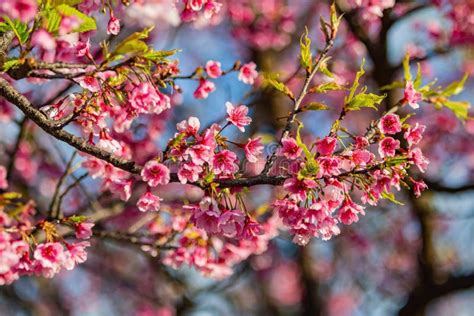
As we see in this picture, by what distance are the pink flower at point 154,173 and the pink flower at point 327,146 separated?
2.12ft

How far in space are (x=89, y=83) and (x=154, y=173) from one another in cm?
50

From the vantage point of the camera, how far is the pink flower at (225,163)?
7.64 feet

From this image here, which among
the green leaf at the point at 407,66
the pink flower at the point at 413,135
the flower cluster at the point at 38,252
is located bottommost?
the flower cluster at the point at 38,252

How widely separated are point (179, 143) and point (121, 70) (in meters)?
0.39

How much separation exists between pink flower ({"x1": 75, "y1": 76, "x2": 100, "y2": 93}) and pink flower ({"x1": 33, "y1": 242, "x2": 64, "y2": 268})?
73 cm

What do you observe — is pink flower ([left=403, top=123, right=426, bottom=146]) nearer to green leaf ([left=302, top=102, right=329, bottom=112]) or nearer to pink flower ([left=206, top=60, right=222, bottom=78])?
green leaf ([left=302, top=102, right=329, bottom=112])

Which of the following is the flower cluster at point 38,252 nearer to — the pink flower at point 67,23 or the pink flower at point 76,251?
the pink flower at point 76,251

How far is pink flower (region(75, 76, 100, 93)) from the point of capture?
94.3 inches

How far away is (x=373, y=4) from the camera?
3.71 metres

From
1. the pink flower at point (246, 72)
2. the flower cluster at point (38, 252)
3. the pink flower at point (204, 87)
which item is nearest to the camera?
the flower cluster at point (38, 252)

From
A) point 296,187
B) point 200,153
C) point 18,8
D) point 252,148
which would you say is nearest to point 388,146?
point 296,187

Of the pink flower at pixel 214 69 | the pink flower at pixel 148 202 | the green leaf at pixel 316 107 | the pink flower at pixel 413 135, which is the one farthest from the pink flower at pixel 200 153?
the pink flower at pixel 214 69

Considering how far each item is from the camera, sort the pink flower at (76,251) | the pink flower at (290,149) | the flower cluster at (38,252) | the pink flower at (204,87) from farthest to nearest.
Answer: the pink flower at (204,87) → the pink flower at (76,251) → the flower cluster at (38,252) → the pink flower at (290,149)

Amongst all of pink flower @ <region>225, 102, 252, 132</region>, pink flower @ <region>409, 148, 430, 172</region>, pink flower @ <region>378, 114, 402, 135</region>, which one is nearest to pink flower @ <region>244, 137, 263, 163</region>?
pink flower @ <region>225, 102, 252, 132</region>
